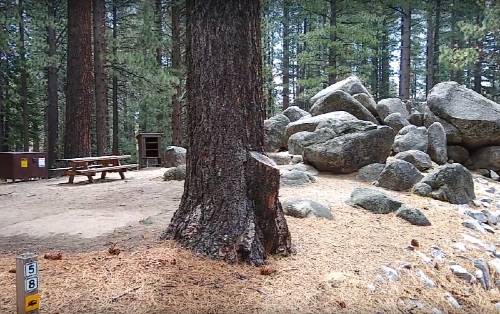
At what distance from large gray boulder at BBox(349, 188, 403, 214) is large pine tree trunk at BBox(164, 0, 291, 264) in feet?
8.55

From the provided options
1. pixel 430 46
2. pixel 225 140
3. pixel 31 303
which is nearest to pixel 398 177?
pixel 225 140

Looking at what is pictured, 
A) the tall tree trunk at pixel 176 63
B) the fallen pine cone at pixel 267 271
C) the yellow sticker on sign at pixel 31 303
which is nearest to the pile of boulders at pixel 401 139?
the tall tree trunk at pixel 176 63

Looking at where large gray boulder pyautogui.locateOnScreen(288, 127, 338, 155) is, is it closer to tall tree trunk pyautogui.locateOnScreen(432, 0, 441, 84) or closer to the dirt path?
the dirt path

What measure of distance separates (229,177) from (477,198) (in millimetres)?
6075

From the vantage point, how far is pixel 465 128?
419 inches

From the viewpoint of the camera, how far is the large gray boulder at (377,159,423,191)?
7.45 m

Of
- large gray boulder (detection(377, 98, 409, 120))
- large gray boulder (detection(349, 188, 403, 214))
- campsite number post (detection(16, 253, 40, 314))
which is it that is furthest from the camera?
large gray boulder (detection(377, 98, 409, 120))

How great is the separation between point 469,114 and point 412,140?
191 centimetres

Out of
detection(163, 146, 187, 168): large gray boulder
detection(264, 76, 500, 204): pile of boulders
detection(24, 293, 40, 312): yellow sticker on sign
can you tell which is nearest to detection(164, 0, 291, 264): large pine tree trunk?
detection(24, 293, 40, 312): yellow sticker on sign

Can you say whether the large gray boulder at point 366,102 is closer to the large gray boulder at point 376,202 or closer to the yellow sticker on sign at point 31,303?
the large gray boulder at point 376,202

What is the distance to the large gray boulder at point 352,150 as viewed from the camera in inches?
330

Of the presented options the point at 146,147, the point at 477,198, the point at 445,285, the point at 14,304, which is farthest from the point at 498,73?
the point at 14,304

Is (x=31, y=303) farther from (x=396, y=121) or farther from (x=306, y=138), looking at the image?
(x=396, y=121)

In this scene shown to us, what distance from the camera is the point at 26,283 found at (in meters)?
2.44
